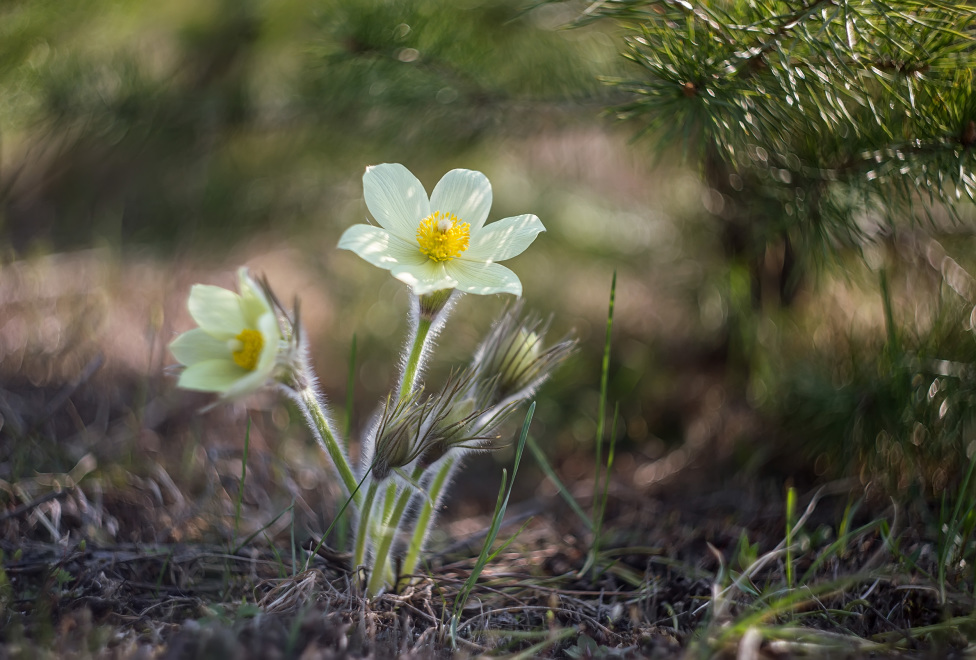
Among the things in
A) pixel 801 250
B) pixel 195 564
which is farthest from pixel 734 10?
pixel 195 564

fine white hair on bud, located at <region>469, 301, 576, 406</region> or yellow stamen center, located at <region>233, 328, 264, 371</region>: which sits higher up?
yellow stamen center, located at <region>233, 328, 264, 371</region>

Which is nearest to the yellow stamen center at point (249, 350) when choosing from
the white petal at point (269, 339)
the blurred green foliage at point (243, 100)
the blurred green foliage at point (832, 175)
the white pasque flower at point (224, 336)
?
the white pasque flower at point (224, 336)

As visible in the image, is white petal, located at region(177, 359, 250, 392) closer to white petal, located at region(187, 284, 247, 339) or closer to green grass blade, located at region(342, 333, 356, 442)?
white petal, located at region(187, 284, 247, 339)

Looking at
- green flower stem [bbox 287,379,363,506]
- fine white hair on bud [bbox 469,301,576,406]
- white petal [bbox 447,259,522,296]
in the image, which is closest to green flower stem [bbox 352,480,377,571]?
green flower stem [bbox 287,379,363,506]

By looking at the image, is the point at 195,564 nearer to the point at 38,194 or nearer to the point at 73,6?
the point at 73,6

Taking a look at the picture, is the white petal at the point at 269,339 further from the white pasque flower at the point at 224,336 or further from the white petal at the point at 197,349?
the white petal at the point at 197,349

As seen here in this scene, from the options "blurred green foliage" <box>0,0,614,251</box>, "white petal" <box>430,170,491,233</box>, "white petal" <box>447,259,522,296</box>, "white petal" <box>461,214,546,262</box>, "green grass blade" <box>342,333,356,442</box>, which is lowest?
"green grass blade" <box>342,333,356,442</box>

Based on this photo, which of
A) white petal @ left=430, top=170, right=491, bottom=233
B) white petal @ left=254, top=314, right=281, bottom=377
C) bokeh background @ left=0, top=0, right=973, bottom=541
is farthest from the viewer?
bokeh background @ left=0, top=0, right=973, bottom=541
